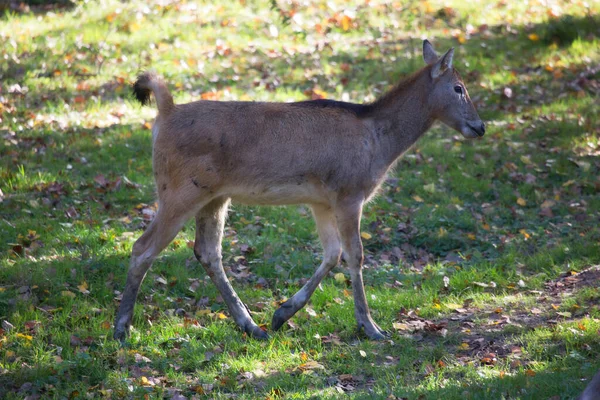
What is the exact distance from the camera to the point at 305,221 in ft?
32.4

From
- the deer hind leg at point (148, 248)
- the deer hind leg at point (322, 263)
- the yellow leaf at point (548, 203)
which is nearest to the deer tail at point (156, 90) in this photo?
the deer hind leg at point (148, 248)

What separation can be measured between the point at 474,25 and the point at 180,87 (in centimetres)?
730

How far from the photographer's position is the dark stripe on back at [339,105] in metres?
7.73

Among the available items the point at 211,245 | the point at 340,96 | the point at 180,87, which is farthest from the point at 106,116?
the point at 211,245

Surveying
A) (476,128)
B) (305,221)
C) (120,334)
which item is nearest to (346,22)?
(305,221)

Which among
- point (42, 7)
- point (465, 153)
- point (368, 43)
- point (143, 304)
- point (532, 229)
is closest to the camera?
point (143, 304)

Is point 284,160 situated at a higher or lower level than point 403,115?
lower

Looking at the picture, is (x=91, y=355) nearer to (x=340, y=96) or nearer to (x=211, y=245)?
(x=211, y=245)

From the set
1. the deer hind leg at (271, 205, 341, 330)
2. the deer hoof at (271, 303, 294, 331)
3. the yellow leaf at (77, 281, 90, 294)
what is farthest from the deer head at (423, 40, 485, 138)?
the yellow leaf at (77, 281, 90, 294)

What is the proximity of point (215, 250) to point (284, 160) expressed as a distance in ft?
3.82

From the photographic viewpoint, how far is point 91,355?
645cm

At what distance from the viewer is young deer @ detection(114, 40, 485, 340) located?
22.8 feet

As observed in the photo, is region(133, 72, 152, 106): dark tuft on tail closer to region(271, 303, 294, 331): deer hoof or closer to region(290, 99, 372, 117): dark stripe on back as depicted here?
region(290, 99, 372, 117): dark stripe on back

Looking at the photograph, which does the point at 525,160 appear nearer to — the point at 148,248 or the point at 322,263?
the point at 322,263
